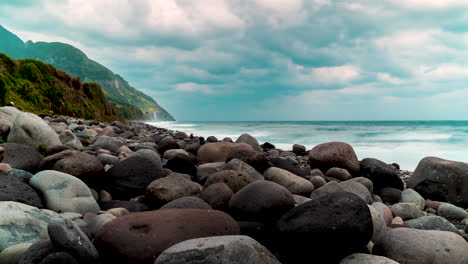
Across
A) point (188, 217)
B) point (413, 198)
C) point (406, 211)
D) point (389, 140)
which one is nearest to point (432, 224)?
point (406, 211)

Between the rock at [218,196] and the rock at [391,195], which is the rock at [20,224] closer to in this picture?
the rock at [218,196]

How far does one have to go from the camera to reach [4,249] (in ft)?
6.86

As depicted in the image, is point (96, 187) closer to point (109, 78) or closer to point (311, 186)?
point (311, 186)

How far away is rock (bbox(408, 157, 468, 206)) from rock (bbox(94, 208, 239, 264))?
15.5 ft

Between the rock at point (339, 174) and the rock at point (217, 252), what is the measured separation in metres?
4.56

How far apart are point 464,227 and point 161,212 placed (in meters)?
3.86

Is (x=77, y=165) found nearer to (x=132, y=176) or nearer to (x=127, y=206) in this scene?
(x=132, y=176)

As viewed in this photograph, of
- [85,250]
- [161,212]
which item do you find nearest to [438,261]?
[161,212]

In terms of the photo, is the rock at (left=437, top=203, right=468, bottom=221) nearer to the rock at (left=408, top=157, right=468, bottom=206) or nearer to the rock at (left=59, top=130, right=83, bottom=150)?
the rock at (left=408, top=157, right=468, bottom=206)

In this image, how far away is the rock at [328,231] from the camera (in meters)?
2.31

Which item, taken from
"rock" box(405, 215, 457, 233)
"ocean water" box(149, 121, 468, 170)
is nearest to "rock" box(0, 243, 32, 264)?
"rock" box(405, 215, 457, 233)

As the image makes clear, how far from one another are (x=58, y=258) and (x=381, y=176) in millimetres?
5640

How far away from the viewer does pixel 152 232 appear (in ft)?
7.27

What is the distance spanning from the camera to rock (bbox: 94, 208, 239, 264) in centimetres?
212
